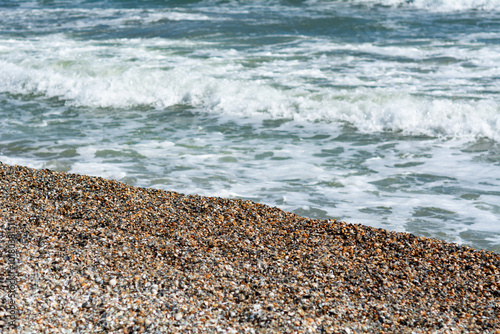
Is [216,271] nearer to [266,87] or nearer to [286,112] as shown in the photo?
[286,112]

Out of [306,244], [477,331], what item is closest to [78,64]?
[306,244]

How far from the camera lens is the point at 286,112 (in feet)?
27.8

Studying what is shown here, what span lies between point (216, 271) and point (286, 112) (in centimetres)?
528

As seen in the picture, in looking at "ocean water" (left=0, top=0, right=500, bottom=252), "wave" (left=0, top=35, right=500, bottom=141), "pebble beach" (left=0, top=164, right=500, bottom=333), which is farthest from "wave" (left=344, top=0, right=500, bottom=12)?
"pebble beach" (left=0, top=164, right=500, bottom=333)

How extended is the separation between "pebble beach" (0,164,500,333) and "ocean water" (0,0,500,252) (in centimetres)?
66

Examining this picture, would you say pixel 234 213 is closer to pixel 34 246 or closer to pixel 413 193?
pixel 34 246

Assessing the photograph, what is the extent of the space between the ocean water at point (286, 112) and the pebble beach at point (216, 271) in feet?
2.16

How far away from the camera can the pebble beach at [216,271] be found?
300cm

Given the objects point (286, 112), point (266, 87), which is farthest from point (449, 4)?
point (286, 112)

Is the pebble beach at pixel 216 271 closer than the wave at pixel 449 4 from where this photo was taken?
Yes

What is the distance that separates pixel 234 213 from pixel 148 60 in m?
8.03

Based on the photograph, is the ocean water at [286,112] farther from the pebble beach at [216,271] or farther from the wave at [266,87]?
the pebble beach at [216,271]

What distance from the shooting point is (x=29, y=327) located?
9.09 ft

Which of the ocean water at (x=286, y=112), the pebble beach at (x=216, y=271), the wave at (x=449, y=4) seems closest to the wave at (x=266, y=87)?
the ocean water at (x=286, y=112)
